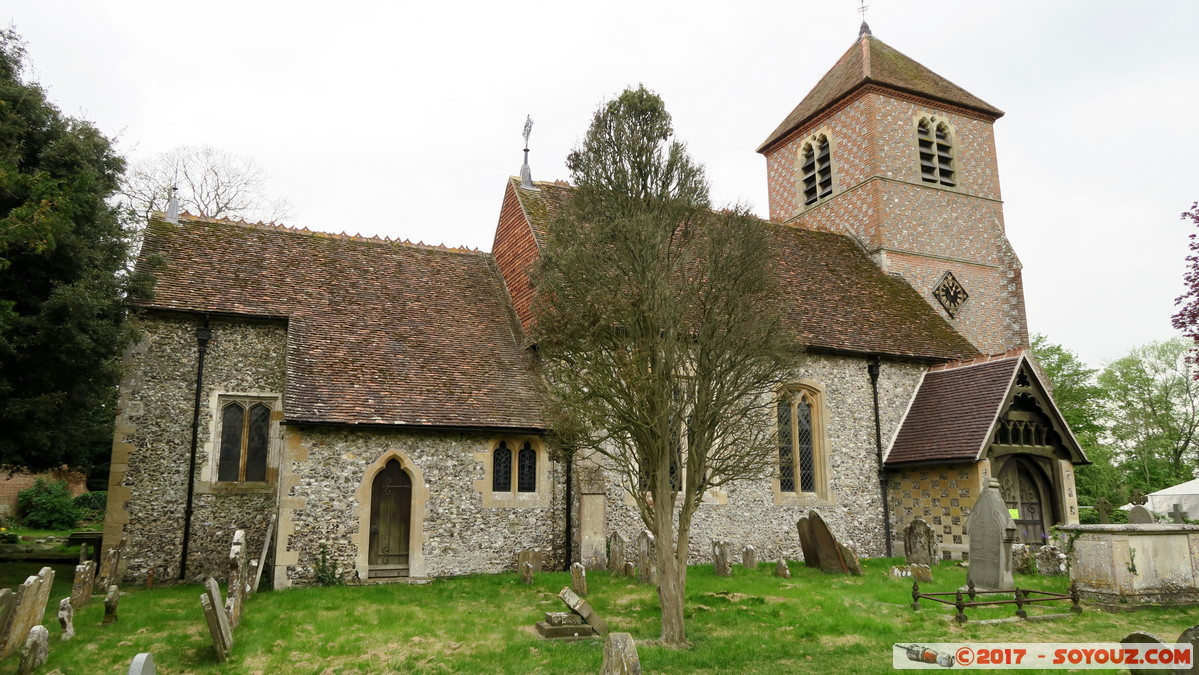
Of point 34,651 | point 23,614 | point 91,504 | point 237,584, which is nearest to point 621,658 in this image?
point 34,651

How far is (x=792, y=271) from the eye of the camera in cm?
1998

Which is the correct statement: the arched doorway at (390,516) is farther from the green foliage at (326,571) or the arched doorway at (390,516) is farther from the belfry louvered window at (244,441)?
the belfry louvered window at (244,441)

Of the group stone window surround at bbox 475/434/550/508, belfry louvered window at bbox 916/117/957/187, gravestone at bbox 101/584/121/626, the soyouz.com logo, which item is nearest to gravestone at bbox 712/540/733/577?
stone window surround at bbox 475/434/550/508

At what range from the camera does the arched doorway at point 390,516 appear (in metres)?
13.9

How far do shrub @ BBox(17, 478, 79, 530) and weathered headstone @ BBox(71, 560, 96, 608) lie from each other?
22.8 meters

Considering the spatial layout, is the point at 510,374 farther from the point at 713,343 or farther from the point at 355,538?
the point at 713,343

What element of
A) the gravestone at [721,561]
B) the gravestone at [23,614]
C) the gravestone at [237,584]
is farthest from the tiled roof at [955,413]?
the gravestone at [23,614]

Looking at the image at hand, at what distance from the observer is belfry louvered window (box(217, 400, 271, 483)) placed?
14.6 metres

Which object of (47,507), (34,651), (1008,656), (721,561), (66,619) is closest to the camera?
(34,651)

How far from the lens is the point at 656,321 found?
9.84m

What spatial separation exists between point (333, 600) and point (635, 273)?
657cm

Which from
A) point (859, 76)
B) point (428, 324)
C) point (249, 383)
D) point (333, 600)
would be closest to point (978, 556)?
point (333, 600)

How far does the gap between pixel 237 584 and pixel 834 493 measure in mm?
12125

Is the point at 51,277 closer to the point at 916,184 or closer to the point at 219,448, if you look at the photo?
the point at 219,448
